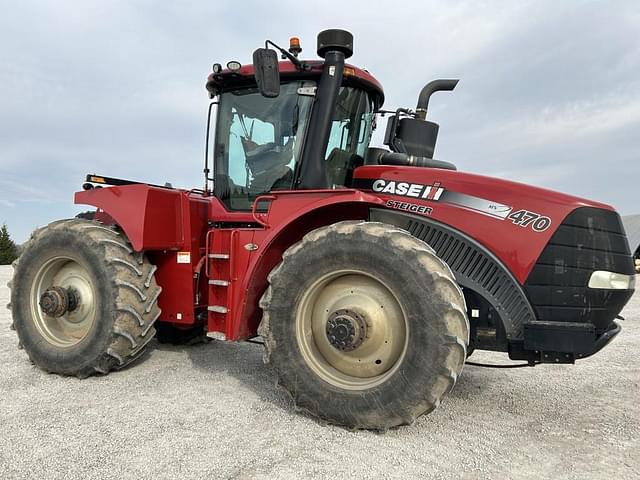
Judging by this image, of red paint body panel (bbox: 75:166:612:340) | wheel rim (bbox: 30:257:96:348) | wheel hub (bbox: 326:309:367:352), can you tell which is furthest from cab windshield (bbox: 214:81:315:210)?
wheel rim (bbox: 30:257:96:348)

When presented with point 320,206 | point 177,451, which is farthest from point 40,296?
point 320,206

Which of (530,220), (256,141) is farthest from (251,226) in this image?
(530,220)

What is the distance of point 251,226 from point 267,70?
141 cm

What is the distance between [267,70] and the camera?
3.55 metres

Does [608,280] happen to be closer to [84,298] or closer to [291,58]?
[291,58]

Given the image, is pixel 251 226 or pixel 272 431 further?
pixel 251 226

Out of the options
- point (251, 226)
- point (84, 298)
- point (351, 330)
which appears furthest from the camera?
point (84, 298)

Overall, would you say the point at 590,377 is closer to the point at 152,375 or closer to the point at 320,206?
the point at 320,206

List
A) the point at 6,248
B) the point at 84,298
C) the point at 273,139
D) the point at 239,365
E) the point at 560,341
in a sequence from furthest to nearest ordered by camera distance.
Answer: the point at 6,248 < the point at 239,365 < the point at 84,298 < the point at 273,139 < the point at 560,341

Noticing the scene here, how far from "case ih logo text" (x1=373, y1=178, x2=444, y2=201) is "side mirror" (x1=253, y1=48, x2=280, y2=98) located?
3.54ft

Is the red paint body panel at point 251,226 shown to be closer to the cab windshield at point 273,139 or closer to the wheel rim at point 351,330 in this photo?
the cab windshield at point 273,139

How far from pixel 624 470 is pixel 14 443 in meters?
3.56

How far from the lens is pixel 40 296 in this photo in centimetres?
457

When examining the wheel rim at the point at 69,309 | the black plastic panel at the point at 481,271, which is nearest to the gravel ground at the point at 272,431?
the wheel rim at the point at 69,309
